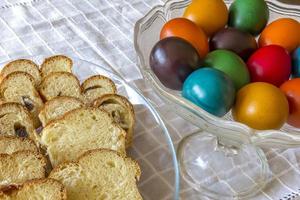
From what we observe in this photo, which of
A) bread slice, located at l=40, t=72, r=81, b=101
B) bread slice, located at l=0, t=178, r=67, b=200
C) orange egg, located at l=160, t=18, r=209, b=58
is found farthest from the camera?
bread slice, located at l=40, t=72, r=81, b=101

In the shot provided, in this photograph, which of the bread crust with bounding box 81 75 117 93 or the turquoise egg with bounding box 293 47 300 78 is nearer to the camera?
the turquoise egg with bounding box 293 47 300 78

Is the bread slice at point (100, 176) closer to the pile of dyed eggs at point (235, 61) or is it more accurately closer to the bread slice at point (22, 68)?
the pile of dyed eggs at point (235, 61)

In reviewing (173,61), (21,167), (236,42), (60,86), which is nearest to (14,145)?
(21,167)

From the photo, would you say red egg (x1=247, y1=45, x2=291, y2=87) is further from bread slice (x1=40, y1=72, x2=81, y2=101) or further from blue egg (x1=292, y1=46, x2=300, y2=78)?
bread slice (x1=40, y1=72, x2=81, y2=101)

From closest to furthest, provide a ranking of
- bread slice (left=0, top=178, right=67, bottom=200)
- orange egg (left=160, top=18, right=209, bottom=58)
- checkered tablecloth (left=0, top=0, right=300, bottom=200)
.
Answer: bread slice (left=0, top=178, right=67, bottom=200) → orange egg (left=160, top=18, right=209, bottom=58) → checkered tablecloth (left=0, top=0, right=300, bottom=200)

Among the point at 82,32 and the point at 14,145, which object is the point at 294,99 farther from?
the point at 82,32

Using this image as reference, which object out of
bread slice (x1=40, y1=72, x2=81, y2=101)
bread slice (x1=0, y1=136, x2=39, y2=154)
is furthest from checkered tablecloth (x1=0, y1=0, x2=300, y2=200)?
bread slice (x1=0, y1=136, x2=39, y2=154)

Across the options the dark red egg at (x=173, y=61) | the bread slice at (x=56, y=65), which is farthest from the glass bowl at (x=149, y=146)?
the dark red egg at (x=173, y=61)

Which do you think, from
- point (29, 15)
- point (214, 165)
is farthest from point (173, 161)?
point (29, 15)
